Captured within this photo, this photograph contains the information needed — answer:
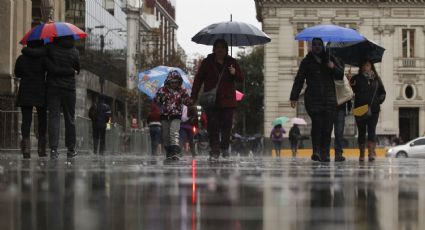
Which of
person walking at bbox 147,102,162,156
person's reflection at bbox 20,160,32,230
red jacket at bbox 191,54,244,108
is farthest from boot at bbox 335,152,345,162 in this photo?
person walking at bbox 147,102,162,156

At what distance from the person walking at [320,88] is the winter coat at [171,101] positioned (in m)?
1.84

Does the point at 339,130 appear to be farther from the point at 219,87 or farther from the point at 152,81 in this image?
the point at 152,81

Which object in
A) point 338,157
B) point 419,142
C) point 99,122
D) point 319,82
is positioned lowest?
point 419,142

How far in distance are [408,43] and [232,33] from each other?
46028 mm

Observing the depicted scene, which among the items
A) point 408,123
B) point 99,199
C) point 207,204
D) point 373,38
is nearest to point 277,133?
point 373,38

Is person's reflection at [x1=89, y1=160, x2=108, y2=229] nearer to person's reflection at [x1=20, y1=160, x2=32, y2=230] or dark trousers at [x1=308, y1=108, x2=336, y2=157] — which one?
person's reflection at [x1=20, y1=160, x2=32, y2=230]

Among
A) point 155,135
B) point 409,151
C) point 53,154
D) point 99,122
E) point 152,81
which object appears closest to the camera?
point 53,154

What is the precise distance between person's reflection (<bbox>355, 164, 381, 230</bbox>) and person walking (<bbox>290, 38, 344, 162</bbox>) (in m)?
6.67

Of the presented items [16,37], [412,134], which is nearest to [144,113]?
[412,134]

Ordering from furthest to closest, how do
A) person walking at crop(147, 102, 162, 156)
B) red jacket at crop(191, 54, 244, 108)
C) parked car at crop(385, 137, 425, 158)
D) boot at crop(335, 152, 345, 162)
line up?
parked car at crop(385, 137, 425, 158)
person walking at crop(147, 102, 162, 156)
boot at crop(335, 152, 345, 162)
red jacket at crop(191, 54, 244, 108)

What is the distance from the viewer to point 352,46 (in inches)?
659

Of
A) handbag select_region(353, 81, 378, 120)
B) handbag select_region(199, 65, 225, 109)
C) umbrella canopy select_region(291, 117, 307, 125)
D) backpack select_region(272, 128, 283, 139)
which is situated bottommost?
backpack select_region(272, 128, 283, 139)

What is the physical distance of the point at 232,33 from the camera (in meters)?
15.9

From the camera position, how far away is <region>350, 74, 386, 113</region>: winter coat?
15273 mm
